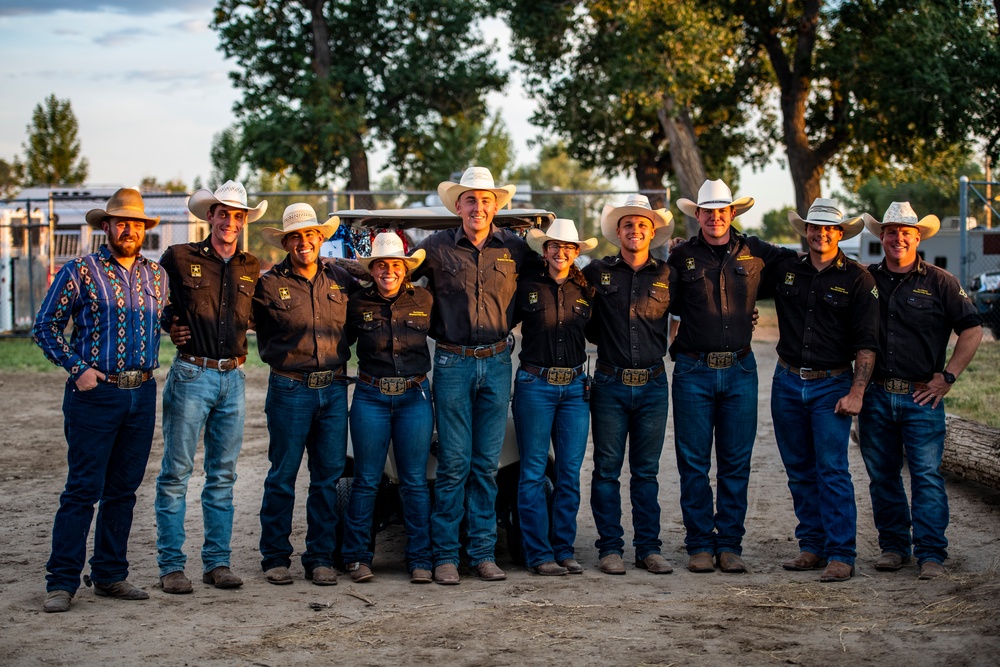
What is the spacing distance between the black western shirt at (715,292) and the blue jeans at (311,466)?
2.09 m

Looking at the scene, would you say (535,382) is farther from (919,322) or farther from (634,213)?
(919,322)

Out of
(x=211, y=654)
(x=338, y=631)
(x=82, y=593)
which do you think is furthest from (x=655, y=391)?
(x=82, y=593)

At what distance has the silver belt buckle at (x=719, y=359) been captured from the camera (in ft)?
21.7

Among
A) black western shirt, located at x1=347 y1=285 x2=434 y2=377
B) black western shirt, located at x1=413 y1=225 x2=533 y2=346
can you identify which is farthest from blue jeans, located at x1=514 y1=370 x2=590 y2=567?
black western shirt, located at x1=347 y1=285 x2=434 y2=377

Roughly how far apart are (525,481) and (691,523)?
1.06 meters

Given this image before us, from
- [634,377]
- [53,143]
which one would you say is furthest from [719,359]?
[53,143]

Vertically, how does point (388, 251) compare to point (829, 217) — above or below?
below

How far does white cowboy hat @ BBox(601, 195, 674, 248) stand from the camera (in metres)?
6.70

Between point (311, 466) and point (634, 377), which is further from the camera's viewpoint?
point (634, 377)

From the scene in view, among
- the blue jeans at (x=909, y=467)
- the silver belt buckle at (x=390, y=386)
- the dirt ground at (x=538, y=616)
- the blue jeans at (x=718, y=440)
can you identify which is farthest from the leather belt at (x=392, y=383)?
the blue jeans at (x=909, y=467)

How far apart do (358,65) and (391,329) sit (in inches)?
974

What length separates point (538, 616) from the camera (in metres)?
5.57

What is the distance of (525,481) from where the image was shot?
659 centimetres

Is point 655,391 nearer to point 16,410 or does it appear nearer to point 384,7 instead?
point 16,410
